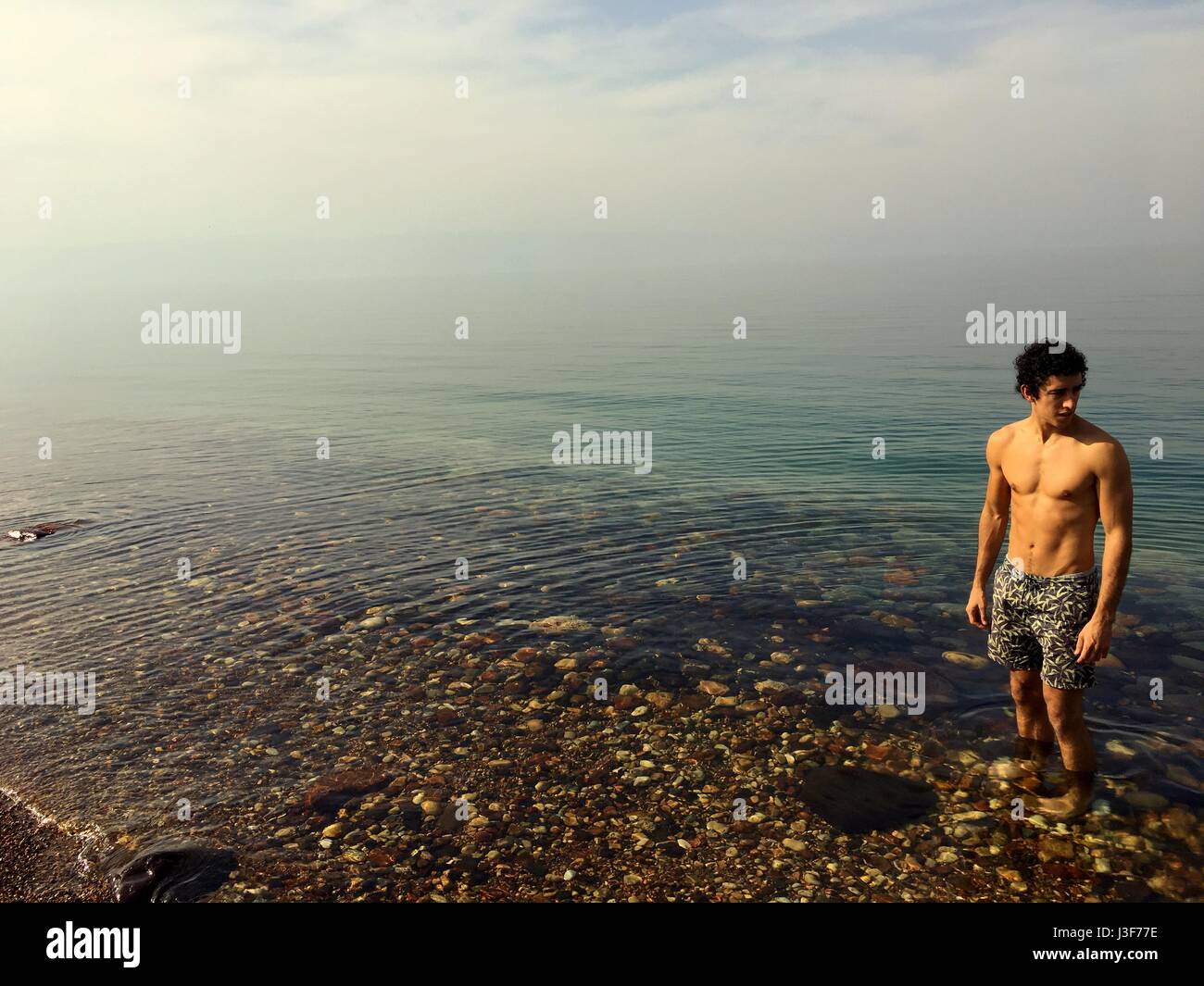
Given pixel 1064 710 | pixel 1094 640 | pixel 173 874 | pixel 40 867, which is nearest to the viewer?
pixel 1094 640

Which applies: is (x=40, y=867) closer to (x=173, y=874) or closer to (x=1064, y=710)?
(x=173, y=874)

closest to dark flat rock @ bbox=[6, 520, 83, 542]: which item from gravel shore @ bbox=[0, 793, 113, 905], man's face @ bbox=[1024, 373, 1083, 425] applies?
gravel shore @ bbox=[0, 793, 113, 905]

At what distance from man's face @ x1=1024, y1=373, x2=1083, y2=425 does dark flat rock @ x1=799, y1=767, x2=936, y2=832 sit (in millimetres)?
3941

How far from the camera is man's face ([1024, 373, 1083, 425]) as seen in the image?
Result: 7.30m

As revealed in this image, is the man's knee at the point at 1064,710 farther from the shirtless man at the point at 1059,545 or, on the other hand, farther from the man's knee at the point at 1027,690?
the man's knee at the point at 1027,690

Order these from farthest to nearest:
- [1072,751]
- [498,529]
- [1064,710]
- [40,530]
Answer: [40,530]
[498,529]
[1072,751]
[1064,710]

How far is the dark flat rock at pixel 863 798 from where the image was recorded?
8281 mm

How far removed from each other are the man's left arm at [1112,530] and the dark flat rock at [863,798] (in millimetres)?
2369

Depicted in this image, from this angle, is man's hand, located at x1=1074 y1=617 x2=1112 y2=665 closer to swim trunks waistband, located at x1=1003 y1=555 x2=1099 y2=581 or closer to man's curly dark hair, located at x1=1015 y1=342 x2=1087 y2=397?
swim trunks waistband, located at x1=1003 y1=555 x2=1099 y2=581

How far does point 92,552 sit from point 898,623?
51.9 feet

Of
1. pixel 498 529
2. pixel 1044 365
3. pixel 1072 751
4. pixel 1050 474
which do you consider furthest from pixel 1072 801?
pixel 498 529

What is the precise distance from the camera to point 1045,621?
25.8 feet

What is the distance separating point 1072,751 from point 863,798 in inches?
82.1

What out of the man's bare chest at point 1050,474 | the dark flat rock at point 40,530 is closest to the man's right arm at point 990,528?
the man's bare chest at point 1050,474
